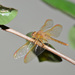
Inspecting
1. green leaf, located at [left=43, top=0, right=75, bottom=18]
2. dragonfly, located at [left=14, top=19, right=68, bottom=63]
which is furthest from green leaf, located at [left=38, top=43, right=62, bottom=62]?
green leaf, located at [left=43, top=0, right=75, bottom=18]

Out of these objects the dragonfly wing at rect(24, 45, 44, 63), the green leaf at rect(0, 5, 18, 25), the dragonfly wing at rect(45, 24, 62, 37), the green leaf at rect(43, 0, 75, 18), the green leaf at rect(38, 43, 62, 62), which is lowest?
the dragonfly wing at rect(24, 45, 44, 63)

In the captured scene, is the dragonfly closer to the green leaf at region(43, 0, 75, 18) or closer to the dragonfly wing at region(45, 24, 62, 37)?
the dragonfly wing at region(45, 24, 62, 37)

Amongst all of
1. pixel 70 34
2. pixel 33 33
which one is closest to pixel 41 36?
pixel 33 33

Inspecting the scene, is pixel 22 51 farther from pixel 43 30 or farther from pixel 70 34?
pixel 70 34

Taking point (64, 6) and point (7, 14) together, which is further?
point (7, 14)

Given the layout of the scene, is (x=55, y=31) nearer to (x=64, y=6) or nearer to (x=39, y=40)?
(x=39, y=40)

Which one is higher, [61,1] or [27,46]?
[61,1]

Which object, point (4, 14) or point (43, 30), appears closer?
point (4, 14)

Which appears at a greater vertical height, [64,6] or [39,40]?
[64,6]

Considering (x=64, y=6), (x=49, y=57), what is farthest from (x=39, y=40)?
(x=64, y=6)

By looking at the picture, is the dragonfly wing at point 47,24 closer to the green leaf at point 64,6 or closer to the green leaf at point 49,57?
the green leaf at point 49,57

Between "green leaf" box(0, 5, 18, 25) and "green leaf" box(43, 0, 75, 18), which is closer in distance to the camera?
"green leaf" box(43, 0, 75, 18)
